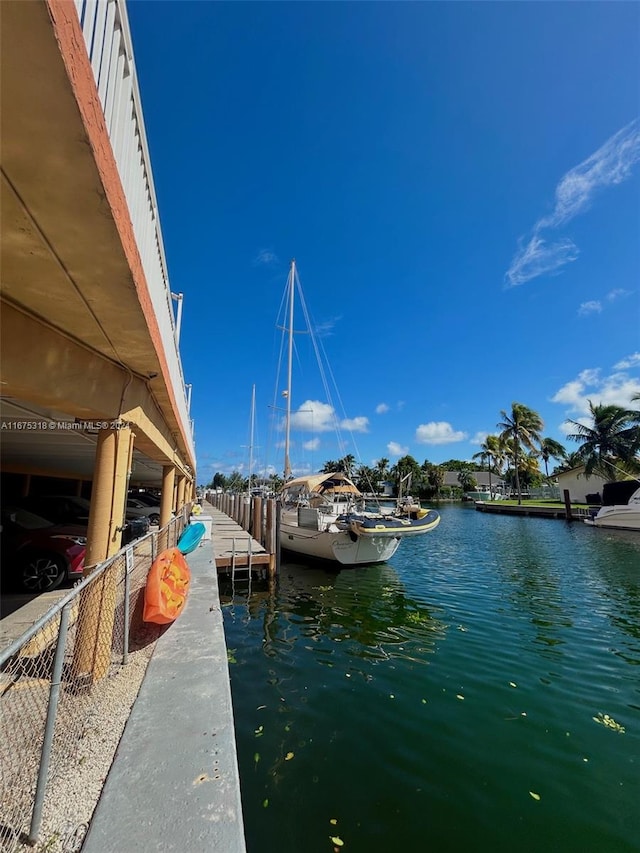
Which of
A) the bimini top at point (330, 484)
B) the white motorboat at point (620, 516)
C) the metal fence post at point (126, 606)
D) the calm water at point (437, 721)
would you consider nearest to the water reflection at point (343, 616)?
the calm water at point (437, 721)

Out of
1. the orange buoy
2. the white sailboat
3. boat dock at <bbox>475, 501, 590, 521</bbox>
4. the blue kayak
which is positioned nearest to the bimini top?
the white sailboat

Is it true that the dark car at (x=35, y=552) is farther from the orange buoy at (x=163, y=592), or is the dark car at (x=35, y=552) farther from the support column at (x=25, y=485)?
the support column at (x=25, y=485)

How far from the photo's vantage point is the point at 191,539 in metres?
11.2

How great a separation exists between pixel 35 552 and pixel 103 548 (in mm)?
4303

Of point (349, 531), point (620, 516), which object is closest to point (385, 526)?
point (349, 531)

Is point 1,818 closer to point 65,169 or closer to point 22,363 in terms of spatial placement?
point 22,363

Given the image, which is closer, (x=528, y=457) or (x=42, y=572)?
(x=42, y=572)

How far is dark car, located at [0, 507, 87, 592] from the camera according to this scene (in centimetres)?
717

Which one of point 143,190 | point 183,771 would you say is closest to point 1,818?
point 183,771

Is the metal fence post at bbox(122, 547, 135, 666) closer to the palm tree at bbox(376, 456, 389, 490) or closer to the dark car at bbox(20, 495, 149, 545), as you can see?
the dark car at bbox(20, 495, 149, 545)

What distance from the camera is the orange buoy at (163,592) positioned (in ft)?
16.6

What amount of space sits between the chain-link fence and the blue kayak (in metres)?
5.45

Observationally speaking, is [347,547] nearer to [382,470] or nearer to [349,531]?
[349,531]

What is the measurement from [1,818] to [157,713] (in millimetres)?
1199
